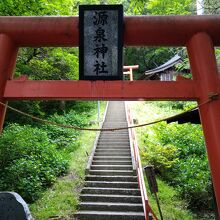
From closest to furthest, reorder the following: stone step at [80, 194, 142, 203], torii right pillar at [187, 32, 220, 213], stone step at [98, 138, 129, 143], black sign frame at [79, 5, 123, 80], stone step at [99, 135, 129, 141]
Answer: torii right pillar at [187, 32, 220, 213]
black sign frame at [79, 5, 123, 80]
stone step at [80, 194, 142, 203]
stone step at [98, 138, 129, 143]
stone step at [99, 135, 129, 141]

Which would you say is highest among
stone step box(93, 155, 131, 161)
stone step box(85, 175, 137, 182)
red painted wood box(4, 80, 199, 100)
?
stone step box(93, 155, 131, 161)

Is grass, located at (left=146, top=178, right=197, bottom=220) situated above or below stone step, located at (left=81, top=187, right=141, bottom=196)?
below

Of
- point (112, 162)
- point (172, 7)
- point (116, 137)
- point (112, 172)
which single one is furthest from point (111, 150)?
point (172, 7)

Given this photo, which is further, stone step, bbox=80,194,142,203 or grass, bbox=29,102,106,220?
stone step, bbox=80,194,142,203

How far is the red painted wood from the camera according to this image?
4.30 metres

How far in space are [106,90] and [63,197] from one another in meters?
6.53

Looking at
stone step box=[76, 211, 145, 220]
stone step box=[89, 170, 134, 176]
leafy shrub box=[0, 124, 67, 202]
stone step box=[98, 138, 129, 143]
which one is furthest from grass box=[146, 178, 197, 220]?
stone step box=[98, 138, 129, 143]

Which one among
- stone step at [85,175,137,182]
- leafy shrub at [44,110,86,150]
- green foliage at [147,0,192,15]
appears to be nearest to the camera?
green foliage at [147,0,192,15]

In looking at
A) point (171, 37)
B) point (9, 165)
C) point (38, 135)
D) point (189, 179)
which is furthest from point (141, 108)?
point (171, 37)

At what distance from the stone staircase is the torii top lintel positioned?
19.1ft

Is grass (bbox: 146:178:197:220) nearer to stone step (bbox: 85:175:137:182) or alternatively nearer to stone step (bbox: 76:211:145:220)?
stone step (bbox: 76:211:145:220)

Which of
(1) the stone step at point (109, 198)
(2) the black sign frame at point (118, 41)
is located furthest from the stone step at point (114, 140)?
(2) the black sign frame at point (118, 41)

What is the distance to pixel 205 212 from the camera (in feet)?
31.6

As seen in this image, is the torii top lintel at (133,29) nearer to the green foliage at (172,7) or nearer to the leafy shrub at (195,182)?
the green foliage at (172,7)
